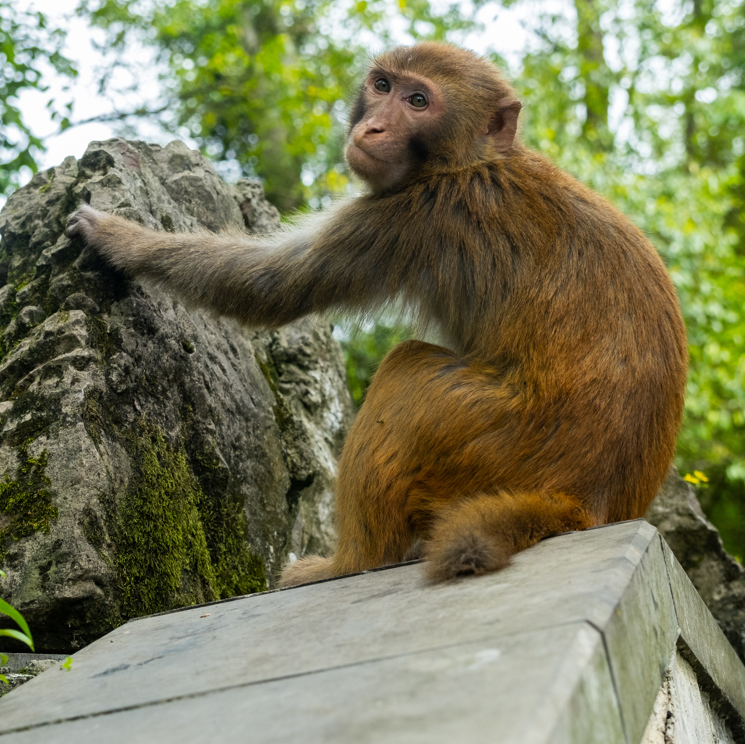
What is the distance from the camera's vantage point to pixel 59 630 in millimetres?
3557

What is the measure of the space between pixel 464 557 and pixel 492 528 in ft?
0.72

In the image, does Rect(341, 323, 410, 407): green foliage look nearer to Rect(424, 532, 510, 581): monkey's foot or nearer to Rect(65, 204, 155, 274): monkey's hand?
Rect(65, 204, 155, 274): monkey's hand

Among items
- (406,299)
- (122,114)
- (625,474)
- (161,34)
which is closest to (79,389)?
(406,299)

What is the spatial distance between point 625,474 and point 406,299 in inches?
51.5

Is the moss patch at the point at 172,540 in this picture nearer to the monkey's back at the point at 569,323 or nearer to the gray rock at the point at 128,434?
the gray rock at the point at 128,434

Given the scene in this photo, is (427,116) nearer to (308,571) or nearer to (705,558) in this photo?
(308,571)

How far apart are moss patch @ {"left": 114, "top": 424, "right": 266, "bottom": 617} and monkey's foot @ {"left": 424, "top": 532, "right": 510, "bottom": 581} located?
1.55m

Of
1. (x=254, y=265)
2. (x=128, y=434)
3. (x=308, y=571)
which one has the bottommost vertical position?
(x=308, y=571)

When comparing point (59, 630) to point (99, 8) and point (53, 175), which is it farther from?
point (99, 8)

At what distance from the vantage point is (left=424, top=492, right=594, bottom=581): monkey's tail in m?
2.91

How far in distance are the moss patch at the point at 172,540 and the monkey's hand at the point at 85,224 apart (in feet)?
3.24

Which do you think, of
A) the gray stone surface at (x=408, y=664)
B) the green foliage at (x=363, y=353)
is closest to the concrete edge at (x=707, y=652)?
the gray stone surface at (x=408, y=664)

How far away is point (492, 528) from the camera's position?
3.08m

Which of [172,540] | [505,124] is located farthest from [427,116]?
[172,540]
